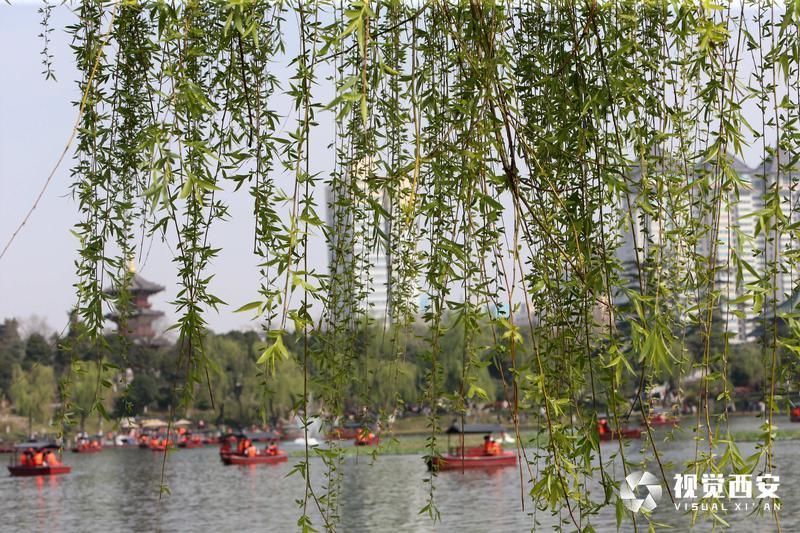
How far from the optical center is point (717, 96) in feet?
5.23

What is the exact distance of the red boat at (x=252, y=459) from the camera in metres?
25.2

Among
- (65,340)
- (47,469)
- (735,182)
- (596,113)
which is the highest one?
(596,113)

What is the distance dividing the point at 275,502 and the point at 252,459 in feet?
30.7

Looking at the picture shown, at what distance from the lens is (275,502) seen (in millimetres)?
15977

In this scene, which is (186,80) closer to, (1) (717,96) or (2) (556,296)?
(2) (556,296)

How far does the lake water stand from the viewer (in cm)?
1209

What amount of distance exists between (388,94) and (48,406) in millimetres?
35632

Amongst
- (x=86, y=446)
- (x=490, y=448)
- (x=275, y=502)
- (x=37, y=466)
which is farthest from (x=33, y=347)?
(x=275, y=502)

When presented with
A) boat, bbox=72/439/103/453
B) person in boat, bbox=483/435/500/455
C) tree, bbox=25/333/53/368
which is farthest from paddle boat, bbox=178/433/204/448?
person in boat, bbox=483/435/500/455

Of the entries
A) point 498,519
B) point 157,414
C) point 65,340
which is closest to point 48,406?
point 157,414

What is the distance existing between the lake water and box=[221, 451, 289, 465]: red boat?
13.4 inches

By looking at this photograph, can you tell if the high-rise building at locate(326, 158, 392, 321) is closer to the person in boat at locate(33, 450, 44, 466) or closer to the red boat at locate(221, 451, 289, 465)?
the red boat at locate(221, 451, 289, 465)

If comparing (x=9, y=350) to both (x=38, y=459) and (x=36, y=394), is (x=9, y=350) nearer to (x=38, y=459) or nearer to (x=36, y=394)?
(x=36, y=394)

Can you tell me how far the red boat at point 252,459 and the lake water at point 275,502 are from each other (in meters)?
0.34
